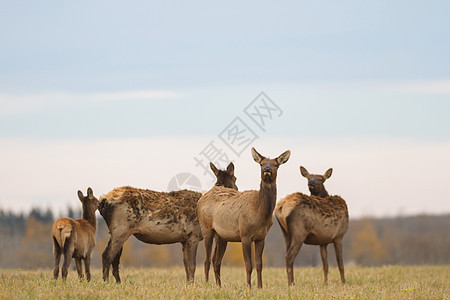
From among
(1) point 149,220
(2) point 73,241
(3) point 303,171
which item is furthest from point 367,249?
(2) point 73,241

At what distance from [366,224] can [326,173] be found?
61588 millimetres

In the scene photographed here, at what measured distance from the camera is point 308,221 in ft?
48.3

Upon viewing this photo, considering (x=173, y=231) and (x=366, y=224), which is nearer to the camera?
(x=173, y=231)

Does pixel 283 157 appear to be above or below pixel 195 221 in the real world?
above

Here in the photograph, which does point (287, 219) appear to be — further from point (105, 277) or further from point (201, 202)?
point (105, 277)

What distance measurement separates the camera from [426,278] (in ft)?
58.3

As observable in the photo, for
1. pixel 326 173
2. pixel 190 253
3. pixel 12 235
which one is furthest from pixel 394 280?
pixel 12 235

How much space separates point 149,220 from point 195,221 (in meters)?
1.16

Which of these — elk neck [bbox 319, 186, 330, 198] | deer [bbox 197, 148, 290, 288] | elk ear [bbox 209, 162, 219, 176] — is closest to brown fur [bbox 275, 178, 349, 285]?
elk neck [bbox 319, 186, 330, 198]

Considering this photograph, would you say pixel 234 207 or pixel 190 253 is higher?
pixel 234 207

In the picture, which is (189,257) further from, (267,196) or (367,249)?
(367,249)

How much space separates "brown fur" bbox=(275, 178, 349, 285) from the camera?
14.6 m

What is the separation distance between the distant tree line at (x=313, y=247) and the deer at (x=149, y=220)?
38913mm

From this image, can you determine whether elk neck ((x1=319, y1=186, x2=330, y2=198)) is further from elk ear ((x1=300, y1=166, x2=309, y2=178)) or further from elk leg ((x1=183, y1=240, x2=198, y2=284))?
elk leg ((x1=183, y1=240, x2=198, y2=284))
